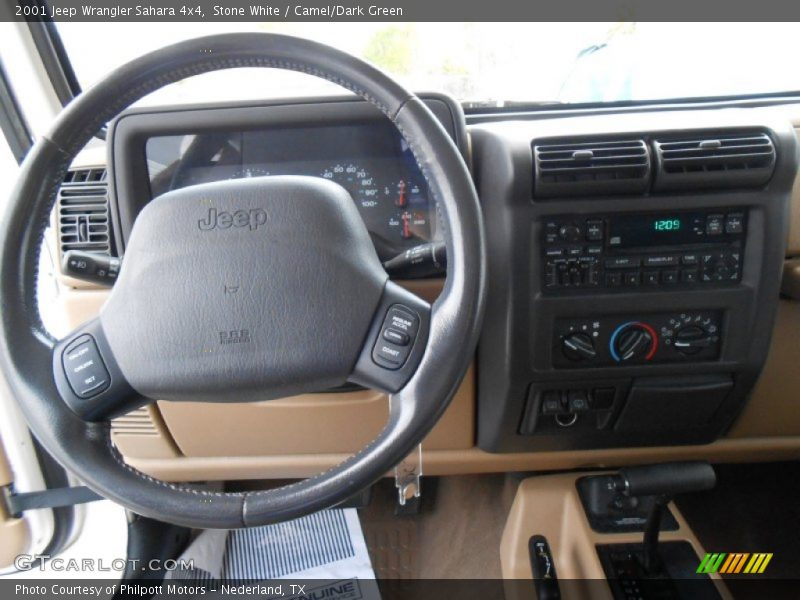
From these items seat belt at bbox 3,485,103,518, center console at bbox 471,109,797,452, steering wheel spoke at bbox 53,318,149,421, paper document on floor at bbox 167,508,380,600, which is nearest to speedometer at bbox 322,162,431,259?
center console at bbox 471,109,797,452

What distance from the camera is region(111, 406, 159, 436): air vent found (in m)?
1.08

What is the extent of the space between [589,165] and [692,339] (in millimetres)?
348

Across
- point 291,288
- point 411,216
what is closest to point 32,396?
point 291,288

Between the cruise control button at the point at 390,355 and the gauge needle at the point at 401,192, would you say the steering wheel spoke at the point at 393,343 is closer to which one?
the cruise control button at the point at 390,355

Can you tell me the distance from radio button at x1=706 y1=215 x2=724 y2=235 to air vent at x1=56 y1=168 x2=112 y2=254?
0.95 meters

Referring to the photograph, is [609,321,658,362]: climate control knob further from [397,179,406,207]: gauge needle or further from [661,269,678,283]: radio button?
[397,179,406,207]: gauge needle

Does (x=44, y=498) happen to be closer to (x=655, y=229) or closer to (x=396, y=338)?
(x=396, y=338)

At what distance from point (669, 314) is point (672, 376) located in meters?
0.12

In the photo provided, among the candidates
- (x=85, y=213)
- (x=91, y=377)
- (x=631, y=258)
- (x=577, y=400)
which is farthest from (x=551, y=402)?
(x=85, y=213)

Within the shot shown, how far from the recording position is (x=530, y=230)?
87 cm

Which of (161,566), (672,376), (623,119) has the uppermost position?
Result: (623,119)

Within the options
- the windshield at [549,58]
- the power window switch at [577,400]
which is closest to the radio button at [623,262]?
the power window switch at [577,400]

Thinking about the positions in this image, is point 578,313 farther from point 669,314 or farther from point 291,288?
point 291,288

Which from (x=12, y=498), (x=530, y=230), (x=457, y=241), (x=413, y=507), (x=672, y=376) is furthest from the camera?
(x=413, y=507)
